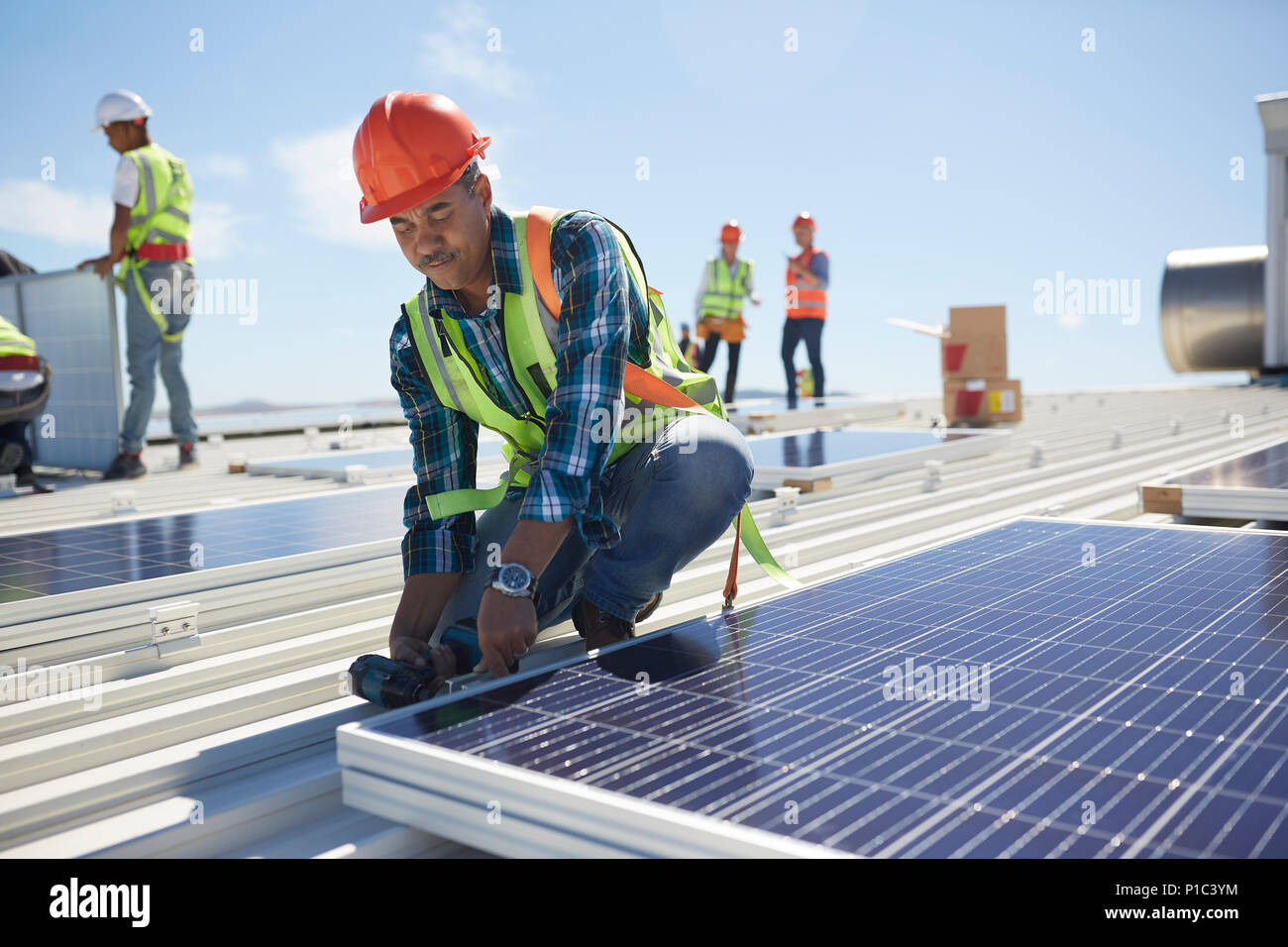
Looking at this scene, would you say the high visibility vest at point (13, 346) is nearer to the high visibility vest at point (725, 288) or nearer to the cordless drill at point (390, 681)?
the cordless drill at point (390, 681)

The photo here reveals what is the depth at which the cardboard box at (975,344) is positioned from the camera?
1132 cm

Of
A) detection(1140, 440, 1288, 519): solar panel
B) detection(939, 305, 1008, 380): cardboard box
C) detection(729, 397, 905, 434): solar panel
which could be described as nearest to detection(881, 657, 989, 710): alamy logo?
detection(1140, 440, 1288, 519): solar panel

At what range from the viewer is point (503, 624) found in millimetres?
2426

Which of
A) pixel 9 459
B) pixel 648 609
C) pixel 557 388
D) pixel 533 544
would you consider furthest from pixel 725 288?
pixel 533 544

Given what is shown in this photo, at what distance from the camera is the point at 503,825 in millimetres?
1810

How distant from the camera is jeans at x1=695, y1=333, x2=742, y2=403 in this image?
14477mm

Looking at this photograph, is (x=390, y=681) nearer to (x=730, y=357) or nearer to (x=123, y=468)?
(x=123, y=468)

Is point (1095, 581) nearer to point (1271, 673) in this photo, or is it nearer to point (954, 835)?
point (1271, 673)
